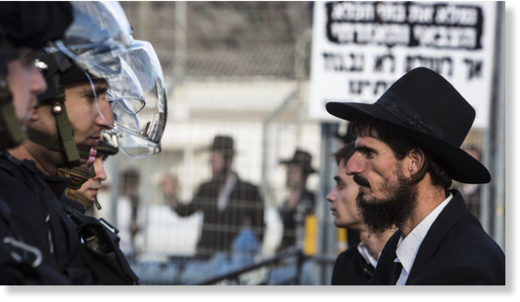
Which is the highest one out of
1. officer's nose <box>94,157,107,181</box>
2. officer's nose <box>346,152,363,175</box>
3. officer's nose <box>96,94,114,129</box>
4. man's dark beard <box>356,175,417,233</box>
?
officer's nose <box>96,94,114,129</box>

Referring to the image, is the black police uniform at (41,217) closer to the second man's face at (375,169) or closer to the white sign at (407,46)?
the second man's face at (375,169)

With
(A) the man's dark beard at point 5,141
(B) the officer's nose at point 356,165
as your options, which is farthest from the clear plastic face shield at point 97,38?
(B) the officer's nose at point 356,165

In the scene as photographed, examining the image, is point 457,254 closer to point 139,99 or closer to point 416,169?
point 416,169

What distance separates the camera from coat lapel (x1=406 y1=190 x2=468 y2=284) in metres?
3.05

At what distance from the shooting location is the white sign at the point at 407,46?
6.86 metres

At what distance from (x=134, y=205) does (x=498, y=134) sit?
3.72 metres

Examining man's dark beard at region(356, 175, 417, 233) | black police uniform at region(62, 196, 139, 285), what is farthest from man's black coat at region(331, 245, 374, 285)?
black police uniform at region(62, 196, 139, 285)

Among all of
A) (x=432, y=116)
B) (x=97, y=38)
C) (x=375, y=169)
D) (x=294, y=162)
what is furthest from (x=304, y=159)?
(x=97, y=38)

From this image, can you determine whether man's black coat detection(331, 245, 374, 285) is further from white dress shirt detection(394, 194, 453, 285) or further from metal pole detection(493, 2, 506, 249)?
metal pole detection(493, 2, 506, 249)

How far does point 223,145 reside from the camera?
800cm

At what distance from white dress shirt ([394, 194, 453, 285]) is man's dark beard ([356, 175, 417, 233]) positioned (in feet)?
0.27

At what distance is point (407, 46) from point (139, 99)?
163 inches

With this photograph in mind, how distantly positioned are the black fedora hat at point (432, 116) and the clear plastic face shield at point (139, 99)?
0.75 metres
